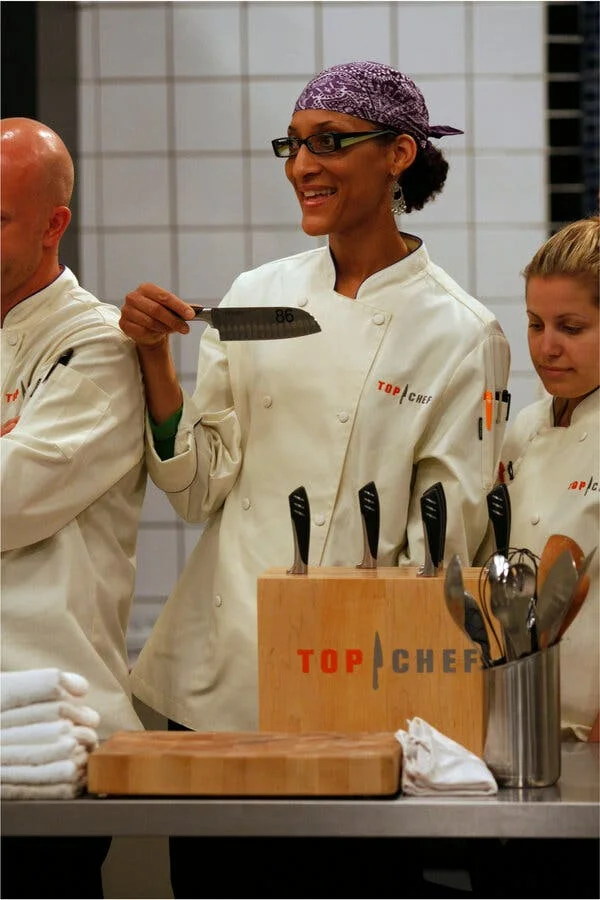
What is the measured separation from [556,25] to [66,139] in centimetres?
114

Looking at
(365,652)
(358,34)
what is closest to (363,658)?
(365,652)

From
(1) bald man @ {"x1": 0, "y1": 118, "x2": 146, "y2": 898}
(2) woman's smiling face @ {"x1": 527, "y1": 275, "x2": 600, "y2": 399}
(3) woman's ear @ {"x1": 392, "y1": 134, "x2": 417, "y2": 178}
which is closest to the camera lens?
(1) bald man @ {"x1": 0, "y1": 118, "x2": 146, "y2": 898}

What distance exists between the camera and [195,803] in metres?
1.11

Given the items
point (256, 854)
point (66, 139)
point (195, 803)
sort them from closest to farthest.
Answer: point (195, 803) < point (256, 854) < point (66, 139)

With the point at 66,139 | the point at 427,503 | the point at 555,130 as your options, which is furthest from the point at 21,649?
the point at 555,130

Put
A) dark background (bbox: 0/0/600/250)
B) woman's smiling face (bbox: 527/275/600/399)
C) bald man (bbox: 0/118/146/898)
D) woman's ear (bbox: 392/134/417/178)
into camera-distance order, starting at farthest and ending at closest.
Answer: dark background (bbox: 0/0/600/250) < woman's ear (bbox: 392/134/417/178) < woman's smiling face (bbox: 527/275/600/399) < bald man (bbox: 0/118/146/898)

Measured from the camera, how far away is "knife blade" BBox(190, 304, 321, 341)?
4.75 ft

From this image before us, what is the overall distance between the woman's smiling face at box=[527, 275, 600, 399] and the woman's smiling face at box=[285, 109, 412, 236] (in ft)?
0.82

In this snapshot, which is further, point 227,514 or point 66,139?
point 66,139

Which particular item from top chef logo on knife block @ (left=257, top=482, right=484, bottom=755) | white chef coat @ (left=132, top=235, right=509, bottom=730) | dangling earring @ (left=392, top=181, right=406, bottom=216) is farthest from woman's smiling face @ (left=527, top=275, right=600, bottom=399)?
top chef logo on knife block @ (left=257, top=482, right=484, bottom=755)

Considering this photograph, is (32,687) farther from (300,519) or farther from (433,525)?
(433,525)

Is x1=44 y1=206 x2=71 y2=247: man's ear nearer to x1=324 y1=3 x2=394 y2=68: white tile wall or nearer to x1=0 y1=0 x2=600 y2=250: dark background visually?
x1=0 y1=0 x2=600 y2=250: dark background

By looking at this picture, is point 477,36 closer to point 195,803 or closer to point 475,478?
point 475,478

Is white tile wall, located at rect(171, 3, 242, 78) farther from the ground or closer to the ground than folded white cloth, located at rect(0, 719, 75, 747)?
farther from the ground
